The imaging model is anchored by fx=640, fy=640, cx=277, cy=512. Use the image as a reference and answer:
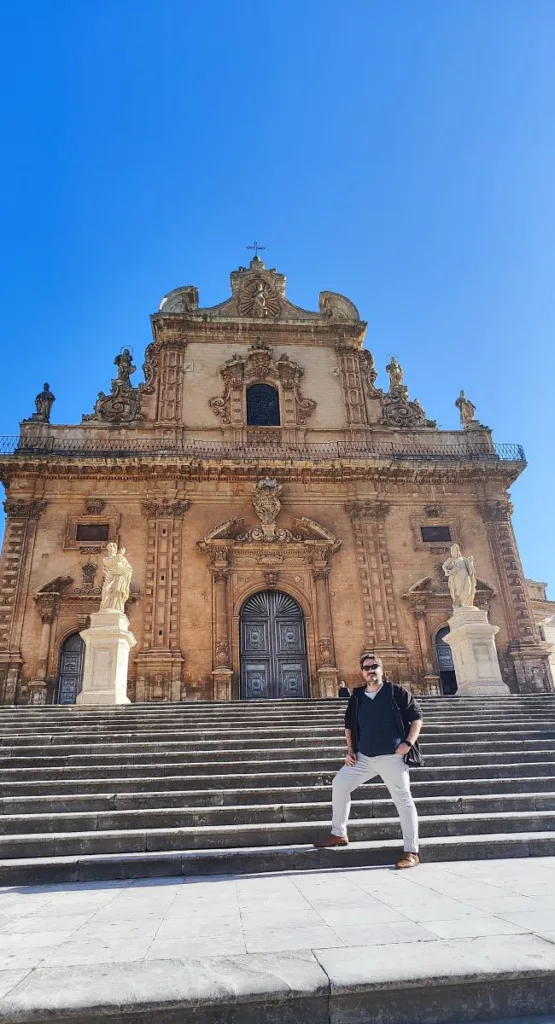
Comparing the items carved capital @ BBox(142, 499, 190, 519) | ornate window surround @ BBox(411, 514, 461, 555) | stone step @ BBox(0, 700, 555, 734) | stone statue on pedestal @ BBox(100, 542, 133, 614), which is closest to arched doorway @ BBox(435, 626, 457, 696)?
ornate window surround @ BBox(411, 514, 461, 555)

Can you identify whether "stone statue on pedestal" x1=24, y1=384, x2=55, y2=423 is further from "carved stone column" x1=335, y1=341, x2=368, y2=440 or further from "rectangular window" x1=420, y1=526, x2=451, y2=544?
"rectangular window" x1=420, y1=526, x2=451, y2=544

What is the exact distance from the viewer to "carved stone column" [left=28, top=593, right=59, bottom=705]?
15.7 meters

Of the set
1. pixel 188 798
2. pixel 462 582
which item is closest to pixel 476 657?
pixel 462 582

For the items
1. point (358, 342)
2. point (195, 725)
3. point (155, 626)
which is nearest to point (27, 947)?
point (195, 725)

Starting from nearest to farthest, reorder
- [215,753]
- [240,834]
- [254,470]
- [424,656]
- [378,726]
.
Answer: [378,726]
[240,834]
[215,753]
[424,656]
[254,470]

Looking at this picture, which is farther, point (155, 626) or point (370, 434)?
point (370, 434)

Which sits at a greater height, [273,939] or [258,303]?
[258,303]

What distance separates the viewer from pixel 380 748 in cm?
455

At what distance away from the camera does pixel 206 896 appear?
12.3 feet

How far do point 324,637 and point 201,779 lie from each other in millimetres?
10811

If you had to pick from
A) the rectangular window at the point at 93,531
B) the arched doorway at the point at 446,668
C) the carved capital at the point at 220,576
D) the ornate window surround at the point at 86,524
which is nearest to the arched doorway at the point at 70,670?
the ornate window surround at the point at 86,524

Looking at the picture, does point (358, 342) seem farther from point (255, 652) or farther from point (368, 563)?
point (255, 652)

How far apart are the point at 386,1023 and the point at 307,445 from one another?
17.9 metres

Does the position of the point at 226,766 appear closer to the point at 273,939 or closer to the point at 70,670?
the point at 273,939
